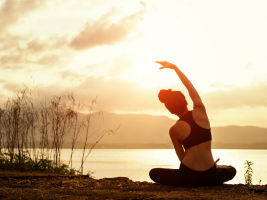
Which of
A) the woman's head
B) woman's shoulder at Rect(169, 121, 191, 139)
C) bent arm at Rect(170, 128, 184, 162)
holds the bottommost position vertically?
bent arm at Rect(170, 128, 184, 162)

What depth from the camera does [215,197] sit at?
2803mm

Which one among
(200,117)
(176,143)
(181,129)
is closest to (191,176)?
(176,143)

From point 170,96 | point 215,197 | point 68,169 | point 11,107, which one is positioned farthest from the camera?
point 11,107

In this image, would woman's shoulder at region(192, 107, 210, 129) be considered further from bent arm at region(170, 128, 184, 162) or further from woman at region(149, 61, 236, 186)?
bent arm at region(170, 128, 184, 162)

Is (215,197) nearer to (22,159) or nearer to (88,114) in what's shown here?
(88,114)

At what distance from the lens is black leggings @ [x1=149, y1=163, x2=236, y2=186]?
3320 millimetres

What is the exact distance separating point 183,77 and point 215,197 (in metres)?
1.43

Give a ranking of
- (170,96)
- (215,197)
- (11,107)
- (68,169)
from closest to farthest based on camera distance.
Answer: (215,197), (170,96), (68,169), (11,107)

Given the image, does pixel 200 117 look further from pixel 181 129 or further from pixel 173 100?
pixel 173 100

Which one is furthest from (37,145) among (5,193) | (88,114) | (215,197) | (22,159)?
(215,197)

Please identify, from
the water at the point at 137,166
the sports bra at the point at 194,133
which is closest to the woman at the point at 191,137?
the sports bra at the point at 194,133

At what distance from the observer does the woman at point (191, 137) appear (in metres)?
3.18

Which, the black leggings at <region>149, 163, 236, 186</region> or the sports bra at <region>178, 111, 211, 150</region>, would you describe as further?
the black leggings at <region>149, 163, 236, 186</region>

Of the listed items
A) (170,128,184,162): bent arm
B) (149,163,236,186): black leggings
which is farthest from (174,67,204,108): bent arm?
(149,163,236,186): black leggings
